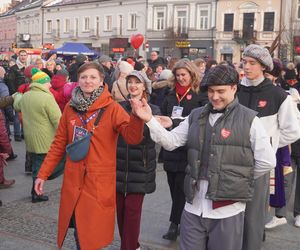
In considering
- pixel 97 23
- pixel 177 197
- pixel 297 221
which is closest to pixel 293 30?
pixel 97 23

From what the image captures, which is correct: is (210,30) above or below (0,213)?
above

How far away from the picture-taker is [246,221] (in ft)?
11.7

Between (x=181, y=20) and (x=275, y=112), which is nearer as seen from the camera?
(x=275, y=112)

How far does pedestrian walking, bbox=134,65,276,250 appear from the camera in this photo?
10.3ft

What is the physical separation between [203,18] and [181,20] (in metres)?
2.51

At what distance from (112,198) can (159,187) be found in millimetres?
3576

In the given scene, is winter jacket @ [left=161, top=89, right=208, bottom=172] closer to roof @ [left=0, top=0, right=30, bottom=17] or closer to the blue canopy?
the blue canopy

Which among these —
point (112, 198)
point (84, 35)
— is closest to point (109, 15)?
point (84, 35)

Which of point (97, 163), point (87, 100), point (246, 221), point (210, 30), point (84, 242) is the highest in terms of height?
point (210, 30)

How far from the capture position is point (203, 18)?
45500 millimetres

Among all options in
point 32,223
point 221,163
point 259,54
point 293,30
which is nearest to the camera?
point 221,163

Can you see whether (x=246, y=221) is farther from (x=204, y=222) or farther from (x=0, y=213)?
(x=0, y=213)

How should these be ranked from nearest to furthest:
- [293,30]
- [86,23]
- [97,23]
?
[293,30] < [97,23] < [86,23]

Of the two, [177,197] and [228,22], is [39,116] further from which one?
[228,22]
